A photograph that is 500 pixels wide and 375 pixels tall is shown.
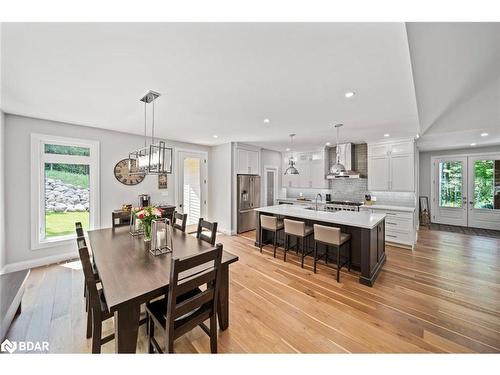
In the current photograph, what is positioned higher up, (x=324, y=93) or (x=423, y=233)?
(x=324, y=93)

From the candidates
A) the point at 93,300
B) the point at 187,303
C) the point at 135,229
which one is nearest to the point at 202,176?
the point at 135,229

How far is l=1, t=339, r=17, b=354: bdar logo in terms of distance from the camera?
163 cm

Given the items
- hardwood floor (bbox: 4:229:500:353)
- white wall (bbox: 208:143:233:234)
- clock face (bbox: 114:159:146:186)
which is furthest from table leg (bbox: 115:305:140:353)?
white wall (bbox: 208:143:233:234)

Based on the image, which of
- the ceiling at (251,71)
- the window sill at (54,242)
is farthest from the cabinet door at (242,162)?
the window sill at (54,242)

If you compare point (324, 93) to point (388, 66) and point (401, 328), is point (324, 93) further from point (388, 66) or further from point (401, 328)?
point (401, 328)

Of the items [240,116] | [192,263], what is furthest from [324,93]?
[192,263]

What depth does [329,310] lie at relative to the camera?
2.17 metres

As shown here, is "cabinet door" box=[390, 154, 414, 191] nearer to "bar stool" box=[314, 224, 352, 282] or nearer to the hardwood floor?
the hardwood floor

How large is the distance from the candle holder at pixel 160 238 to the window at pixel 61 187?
2722 millimetres

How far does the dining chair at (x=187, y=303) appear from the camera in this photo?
50.3 inches
